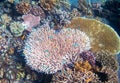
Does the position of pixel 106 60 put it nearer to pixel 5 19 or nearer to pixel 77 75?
pixel 77 75

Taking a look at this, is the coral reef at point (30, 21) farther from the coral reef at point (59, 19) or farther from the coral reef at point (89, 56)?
the coral reef at point (89, 56)

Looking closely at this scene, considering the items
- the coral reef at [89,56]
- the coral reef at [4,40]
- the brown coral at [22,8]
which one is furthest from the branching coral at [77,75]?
the brown coral at [22,8]

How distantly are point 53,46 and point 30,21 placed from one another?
1176 mm

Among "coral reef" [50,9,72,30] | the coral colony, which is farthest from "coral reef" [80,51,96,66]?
"coral reef" [50,9,72,30]

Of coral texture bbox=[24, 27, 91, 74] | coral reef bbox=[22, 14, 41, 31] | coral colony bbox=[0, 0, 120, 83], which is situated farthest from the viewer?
coral reef bbox=[22, 14, 41, 31]

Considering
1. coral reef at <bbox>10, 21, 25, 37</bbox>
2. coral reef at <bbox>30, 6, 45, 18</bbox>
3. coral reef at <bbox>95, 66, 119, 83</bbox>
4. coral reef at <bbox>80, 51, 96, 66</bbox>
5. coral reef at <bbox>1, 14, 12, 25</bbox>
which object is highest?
coral reef at <bbox>30, 6, 45, 18</bbox>

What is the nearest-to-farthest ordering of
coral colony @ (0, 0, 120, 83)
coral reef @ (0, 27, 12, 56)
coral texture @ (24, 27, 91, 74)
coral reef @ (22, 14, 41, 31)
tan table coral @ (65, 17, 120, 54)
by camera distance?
coral colony @ (0, 0, 120, 83) < coral texture @ (24, 27, 91, 74) < coral reef @ (0, 27, 12, 56) < tan table coral @ (65, 17, 120, 54) < coral reef @ (22, 14, 41, 31)

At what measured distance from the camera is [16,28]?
493 centimetres

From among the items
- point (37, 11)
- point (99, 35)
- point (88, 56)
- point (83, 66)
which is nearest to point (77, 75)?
point (83, 66)

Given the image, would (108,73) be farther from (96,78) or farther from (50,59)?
(50,59)

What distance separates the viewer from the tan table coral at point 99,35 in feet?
16.0

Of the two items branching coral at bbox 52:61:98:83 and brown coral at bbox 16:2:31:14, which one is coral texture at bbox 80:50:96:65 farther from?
brown coral at bbox 16:2:31:14

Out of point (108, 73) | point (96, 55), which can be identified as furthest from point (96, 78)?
point (96, 55)

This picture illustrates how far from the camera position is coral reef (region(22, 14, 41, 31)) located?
506 cm
